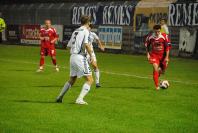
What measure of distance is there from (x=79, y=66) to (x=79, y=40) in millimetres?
635

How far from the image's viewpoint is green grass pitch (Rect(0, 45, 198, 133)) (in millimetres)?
11148

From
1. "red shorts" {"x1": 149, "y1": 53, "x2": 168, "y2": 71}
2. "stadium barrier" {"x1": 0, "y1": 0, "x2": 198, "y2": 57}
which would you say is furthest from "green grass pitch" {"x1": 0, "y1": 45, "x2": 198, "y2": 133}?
"stadium barrier" {"x1": 0, "y1": 0, "x2": 198, "y2": 57}

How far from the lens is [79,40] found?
1413 cm

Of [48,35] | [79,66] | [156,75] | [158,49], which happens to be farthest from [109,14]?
[79,66]

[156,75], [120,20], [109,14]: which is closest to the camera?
[156,75]

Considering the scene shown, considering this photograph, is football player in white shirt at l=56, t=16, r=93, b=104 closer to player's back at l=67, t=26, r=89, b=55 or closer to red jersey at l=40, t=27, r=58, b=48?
player's back at l=67, t=26, r=89, b=55

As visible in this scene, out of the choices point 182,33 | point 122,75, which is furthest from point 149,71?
point 182,33

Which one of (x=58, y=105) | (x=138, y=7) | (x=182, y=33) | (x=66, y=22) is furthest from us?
(x=66, y=22)

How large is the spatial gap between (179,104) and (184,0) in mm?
22826

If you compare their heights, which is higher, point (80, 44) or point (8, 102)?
point (80, 44)

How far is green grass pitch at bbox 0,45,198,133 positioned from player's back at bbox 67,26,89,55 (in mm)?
1350

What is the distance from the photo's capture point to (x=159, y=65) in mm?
19312

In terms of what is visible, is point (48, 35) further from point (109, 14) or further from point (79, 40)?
point (109, 14)

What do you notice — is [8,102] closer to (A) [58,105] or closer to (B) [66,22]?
(A) [58,105]
